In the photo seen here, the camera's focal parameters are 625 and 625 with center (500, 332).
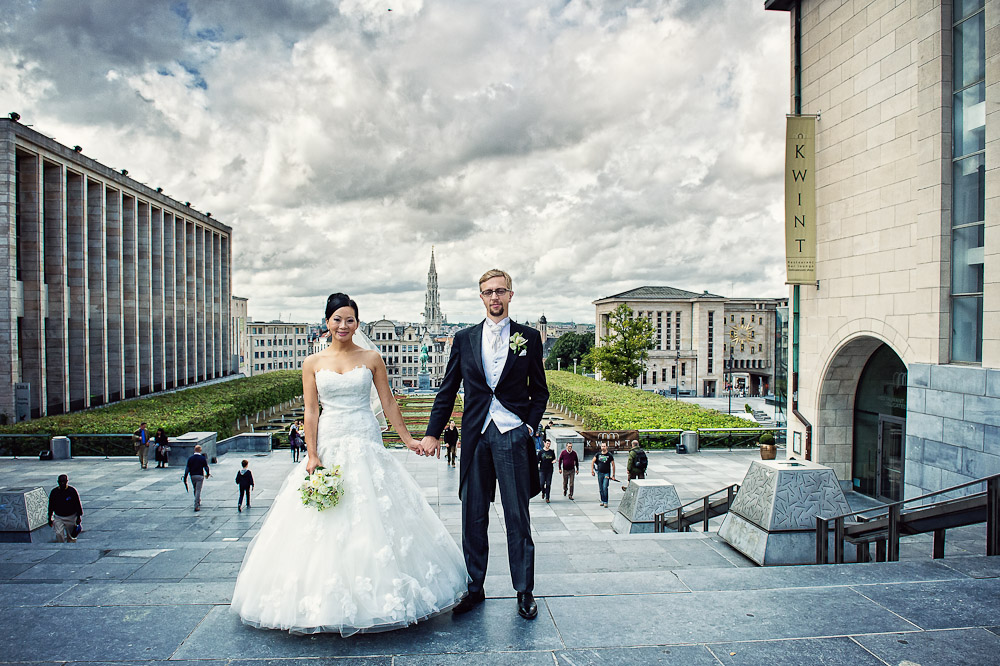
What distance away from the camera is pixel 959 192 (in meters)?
13.0

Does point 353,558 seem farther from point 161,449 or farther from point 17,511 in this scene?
point 161,449

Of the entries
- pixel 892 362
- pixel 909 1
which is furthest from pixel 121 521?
pixel 909 1

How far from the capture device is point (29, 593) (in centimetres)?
447

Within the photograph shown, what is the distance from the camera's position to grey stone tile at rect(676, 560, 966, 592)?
4938 millimetres

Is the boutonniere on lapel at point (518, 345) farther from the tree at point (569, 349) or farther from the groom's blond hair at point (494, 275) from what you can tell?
the tree at point (569, 349)

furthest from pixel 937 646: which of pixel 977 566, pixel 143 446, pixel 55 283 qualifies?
pixel 55 283

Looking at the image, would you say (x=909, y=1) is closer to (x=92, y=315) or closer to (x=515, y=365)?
(x=515, y=365)

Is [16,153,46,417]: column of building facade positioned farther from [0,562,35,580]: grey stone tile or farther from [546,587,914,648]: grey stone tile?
[546,587,914,648]: grey stone tile

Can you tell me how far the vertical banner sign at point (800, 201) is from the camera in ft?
56.9

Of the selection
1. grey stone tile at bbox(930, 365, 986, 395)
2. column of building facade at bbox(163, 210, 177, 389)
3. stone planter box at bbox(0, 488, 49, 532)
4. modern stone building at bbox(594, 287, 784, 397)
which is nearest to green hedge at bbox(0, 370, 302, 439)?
column of building facade at bbox(163, 210, 177, 389)

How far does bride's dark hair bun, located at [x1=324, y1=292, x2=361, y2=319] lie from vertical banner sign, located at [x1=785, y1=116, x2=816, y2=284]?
15381 mm

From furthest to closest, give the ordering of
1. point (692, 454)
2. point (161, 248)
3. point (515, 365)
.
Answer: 1. point (161, 248)
2. point (692, 454)
3. point (515, 365)

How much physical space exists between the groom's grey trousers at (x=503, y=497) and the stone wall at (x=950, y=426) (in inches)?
429

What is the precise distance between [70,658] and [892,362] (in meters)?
17.9
